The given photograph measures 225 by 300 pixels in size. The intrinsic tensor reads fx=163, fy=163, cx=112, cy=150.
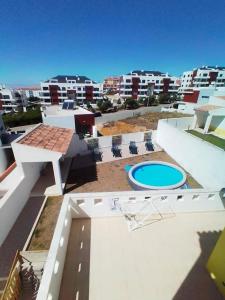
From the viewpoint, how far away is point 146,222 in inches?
239

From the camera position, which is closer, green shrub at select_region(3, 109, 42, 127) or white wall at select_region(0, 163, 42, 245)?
white wall at select_region(0, 163, 42, 245)

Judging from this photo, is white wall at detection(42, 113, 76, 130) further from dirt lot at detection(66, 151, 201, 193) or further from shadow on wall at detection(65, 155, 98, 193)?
dirt lot at detection(66, 151, 201, 193)

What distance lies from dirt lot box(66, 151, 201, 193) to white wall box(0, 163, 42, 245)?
7.82 feet

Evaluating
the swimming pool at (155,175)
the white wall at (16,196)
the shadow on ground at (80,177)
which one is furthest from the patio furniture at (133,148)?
the white wall at (16,196)

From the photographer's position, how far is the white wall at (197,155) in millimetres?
10062

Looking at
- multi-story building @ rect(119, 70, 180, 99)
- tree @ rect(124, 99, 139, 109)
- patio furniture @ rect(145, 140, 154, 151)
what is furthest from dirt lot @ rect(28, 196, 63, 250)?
multi-story building @ rect(119, 70, 180, 99)

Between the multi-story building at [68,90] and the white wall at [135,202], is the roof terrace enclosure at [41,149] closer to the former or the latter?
the white wall at [135,202]

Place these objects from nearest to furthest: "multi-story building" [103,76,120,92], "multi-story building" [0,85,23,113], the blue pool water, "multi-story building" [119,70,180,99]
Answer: the blue pool water
"multi-story building" [0,85,23,113]
"multi-story building" [119,70,180,99]
"multi-story building" [103,76,120,92]

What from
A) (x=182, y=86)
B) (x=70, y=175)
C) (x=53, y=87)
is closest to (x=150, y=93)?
(x=182, y=86)

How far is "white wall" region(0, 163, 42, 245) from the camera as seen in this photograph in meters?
7.27

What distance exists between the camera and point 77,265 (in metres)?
4.71

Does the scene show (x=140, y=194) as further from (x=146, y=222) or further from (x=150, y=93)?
(x=150, y=93)

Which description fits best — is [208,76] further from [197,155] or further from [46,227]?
[46,227]

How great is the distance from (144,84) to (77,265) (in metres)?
67.3
